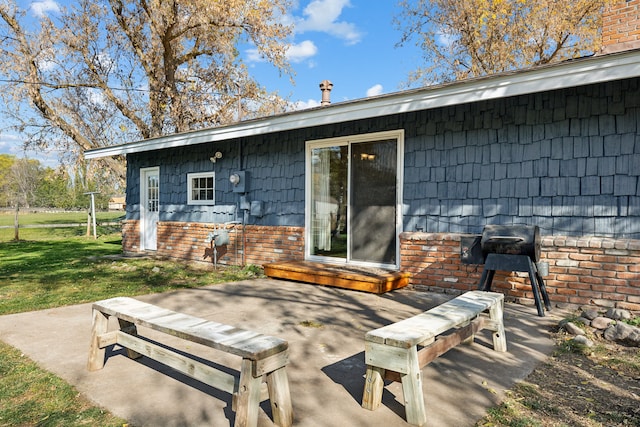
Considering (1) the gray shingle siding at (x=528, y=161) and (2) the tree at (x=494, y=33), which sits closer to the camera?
(1) the gray shingle siding at (x=528, y=161)

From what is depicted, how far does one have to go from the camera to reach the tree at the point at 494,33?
12570mm

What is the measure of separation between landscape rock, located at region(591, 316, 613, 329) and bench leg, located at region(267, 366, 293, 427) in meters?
3.19

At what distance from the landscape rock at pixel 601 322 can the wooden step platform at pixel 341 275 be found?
2260mm

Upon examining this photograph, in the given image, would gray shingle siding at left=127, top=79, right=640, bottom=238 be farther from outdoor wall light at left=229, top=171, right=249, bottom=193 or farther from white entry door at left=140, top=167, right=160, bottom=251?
white entry door at left=140, top=167, right=160, bottom=251

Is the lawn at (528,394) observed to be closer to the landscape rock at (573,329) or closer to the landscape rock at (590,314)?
the landscape rock at (573,329)

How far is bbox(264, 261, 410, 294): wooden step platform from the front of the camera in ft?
17.5

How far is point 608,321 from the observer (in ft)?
12.5

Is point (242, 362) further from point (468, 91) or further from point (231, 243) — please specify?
point (231, 243)

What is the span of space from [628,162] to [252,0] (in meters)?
12.8

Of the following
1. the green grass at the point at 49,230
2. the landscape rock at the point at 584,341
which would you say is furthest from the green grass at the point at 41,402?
the green grass at the point at 49,230

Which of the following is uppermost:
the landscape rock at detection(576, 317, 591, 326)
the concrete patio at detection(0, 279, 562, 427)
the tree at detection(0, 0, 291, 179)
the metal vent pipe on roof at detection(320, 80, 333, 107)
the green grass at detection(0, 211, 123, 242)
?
the tree at detection(0, 0, 291, 179)

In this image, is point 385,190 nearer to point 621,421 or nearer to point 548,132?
point 548,132

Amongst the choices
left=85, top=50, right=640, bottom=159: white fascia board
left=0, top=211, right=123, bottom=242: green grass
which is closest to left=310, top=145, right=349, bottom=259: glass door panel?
left=85, top=50, right=640, bottom=159: white fascia board

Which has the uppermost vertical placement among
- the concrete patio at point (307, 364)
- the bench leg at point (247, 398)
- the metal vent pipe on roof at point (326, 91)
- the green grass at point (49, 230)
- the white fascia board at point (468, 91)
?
the metal vent pipe on roof at point (326, 91)
